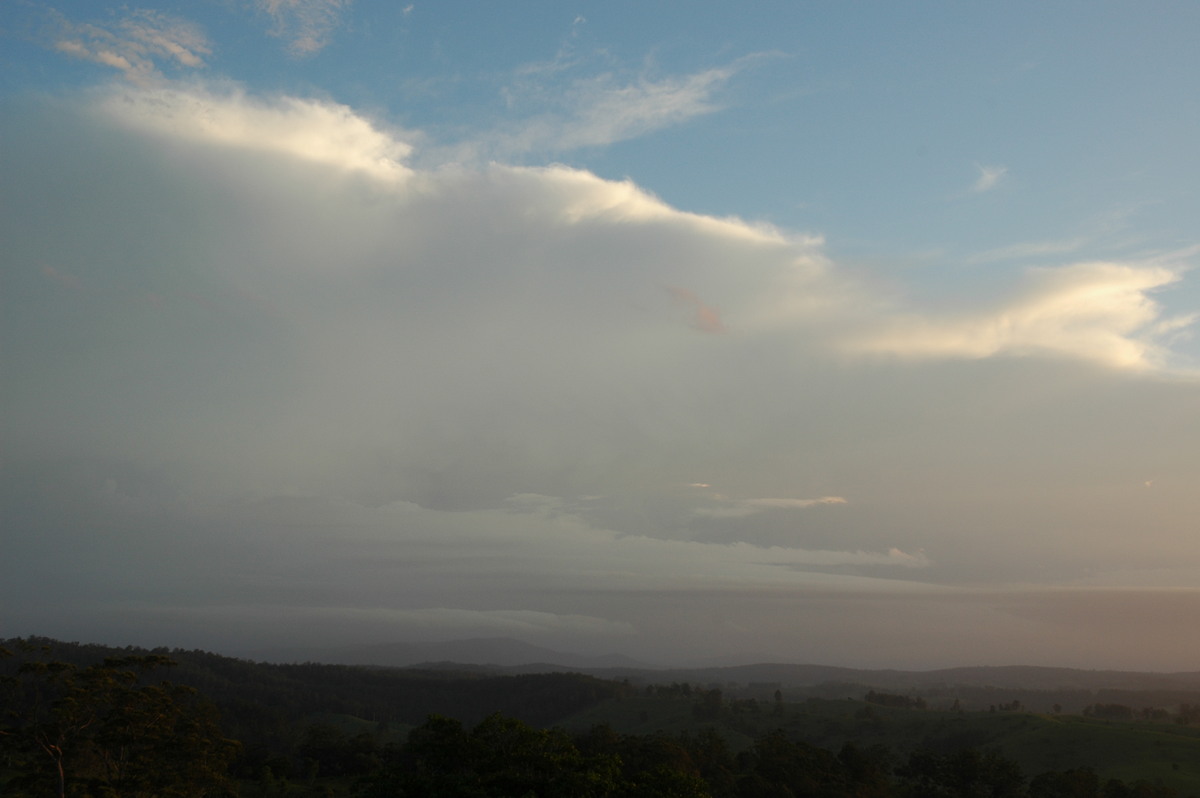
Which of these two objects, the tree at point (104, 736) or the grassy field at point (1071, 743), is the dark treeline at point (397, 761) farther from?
the grassy field at point (1071, 743)

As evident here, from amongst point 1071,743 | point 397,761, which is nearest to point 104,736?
point 397,761

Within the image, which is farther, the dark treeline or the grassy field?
the grassy field

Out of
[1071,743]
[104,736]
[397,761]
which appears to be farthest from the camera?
[1071,743]

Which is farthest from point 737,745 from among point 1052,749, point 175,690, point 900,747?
point 175,690

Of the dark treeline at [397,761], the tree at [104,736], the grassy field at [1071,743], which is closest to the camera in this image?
the dark treeline at [397,761]

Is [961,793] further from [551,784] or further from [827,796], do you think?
[551,784]

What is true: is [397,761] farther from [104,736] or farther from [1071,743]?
[1071,743]

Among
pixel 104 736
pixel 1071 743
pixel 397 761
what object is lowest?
pixel 1071 743

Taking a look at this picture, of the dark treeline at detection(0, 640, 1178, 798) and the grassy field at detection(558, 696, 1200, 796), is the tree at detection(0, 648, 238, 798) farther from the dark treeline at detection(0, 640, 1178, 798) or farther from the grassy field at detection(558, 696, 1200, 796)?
the grassy field at detection(558, 696, 1200, 796)

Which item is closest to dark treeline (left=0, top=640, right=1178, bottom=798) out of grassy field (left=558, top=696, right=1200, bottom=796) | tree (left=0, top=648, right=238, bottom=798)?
tree (left=0, top=648, right=238, bottom=798)

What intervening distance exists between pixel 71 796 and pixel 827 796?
77.8 meters

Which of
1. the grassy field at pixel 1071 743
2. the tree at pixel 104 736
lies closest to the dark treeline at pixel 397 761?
the tree at pixel 104 736

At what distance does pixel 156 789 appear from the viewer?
66.7 m

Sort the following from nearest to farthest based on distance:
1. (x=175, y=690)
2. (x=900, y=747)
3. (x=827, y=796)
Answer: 1. (x=175, y=690)
2. (x=827, y=796)
3. (x=900, y=747)
